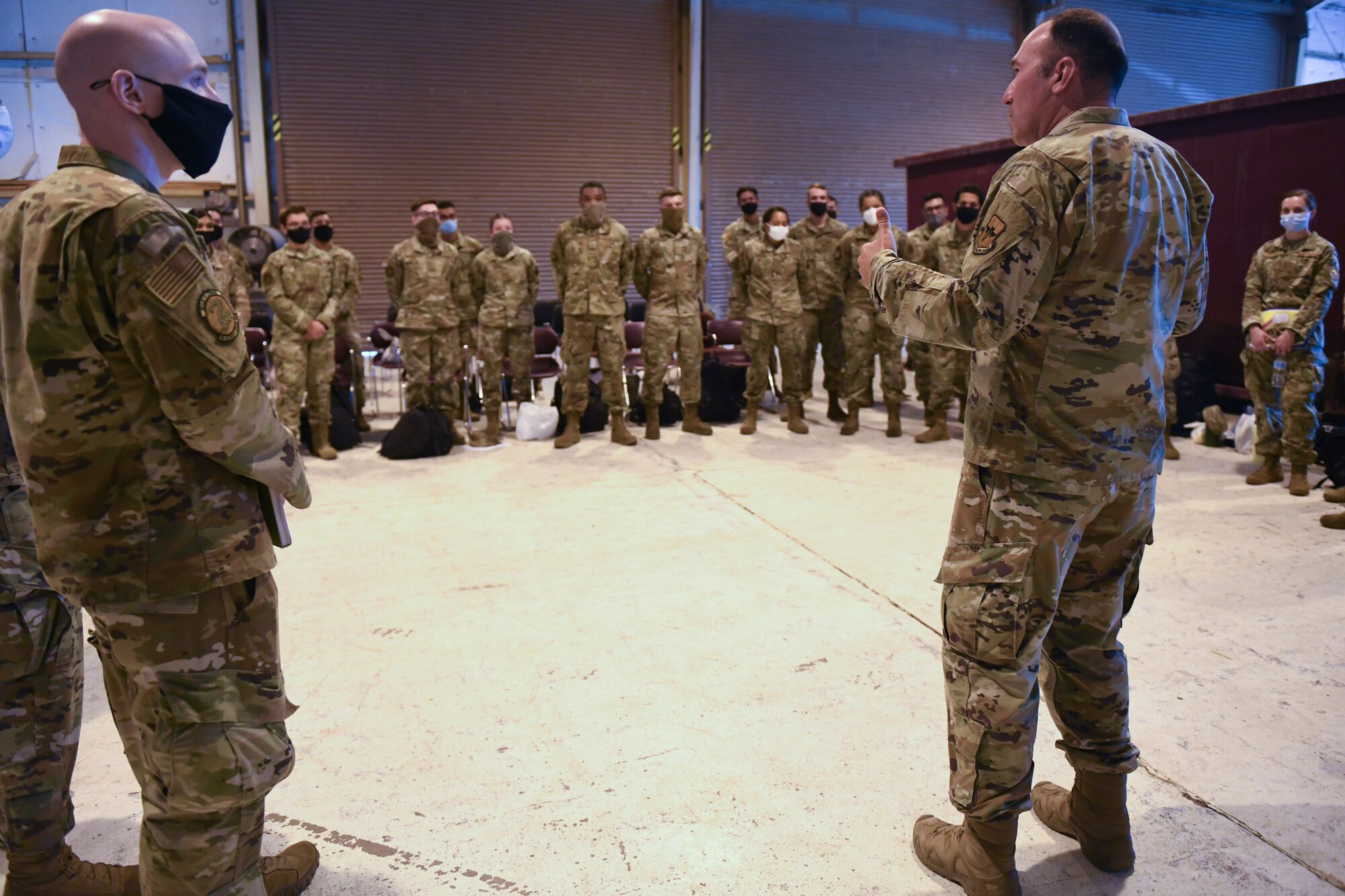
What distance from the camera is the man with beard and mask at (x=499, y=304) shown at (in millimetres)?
6957

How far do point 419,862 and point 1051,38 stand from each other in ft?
7.07

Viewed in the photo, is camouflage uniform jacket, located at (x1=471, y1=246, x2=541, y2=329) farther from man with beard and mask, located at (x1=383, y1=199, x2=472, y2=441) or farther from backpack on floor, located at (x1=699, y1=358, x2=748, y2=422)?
backpack on floor, located at (x1=699, y1=358, x2=748, y2=422)

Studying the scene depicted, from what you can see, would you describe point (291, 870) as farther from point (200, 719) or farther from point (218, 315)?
point (218, 315)

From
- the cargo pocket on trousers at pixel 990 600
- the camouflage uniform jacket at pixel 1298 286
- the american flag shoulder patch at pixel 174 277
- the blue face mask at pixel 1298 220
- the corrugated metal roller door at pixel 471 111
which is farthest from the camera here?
the corrugated metal roller door at pixel 471 111

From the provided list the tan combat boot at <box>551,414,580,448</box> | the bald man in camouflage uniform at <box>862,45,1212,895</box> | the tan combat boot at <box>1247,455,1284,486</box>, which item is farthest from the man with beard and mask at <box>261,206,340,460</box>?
the tan combat boot at <box>1247,455,1284,486</box>

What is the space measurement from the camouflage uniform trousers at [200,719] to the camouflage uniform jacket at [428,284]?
5650 millimetres

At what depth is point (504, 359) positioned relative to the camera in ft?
23.8

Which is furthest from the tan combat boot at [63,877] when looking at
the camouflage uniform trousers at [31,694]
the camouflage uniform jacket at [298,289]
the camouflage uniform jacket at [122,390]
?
the camouflage uniform jacket at [298,289]

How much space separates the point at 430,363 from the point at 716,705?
501 cm

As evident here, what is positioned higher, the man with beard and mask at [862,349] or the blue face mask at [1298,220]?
the blue face mask at [1298,220]

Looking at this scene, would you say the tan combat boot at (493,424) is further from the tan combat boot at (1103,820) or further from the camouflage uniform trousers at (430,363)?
the tan combat boot at (1103,820)

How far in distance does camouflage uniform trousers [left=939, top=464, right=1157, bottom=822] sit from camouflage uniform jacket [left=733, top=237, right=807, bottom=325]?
17.4ft

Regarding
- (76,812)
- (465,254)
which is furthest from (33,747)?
(465,254)

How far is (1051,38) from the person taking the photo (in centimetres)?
175
